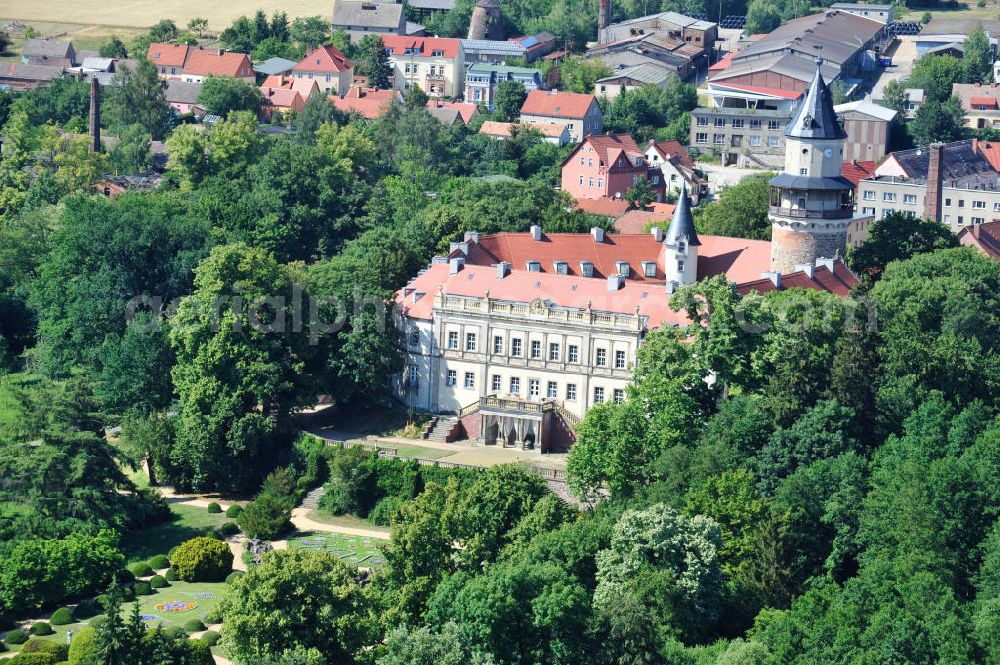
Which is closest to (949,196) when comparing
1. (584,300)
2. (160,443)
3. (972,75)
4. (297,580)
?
(972,75)

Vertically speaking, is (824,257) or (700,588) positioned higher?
(824,257)

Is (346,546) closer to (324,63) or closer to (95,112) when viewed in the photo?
(95,112)

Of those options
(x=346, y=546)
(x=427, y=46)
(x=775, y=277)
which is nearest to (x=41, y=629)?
(x=346, y=546)

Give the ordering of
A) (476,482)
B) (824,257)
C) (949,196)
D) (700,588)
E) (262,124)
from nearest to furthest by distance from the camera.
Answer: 1. (700,588)
2. (476,482)
3. (824,257)
4. (949,196)
5. (262,124)

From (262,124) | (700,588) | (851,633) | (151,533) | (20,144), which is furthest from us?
(262,124)

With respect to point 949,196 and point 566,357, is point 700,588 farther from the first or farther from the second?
point 949,196

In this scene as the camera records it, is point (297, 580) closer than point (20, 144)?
Yes

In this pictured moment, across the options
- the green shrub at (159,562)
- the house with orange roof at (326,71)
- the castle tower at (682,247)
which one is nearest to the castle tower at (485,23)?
the house with orange roof at (326,71)
